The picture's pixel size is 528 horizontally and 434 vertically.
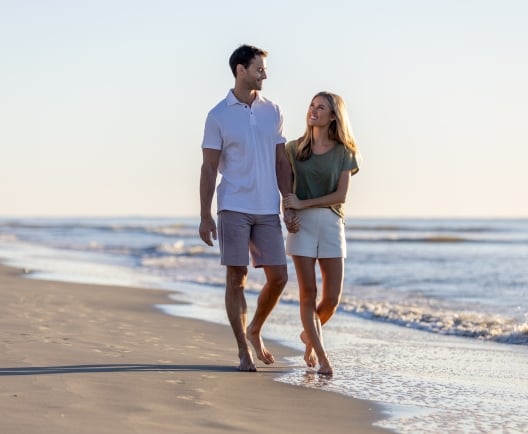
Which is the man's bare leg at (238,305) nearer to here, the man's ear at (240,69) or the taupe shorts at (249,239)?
the taupe shorts at (249,239)

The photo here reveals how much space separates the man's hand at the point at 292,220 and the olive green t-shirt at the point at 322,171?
0.16 meters

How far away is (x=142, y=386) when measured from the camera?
5434 millimetres

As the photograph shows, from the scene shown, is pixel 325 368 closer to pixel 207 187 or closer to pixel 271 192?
pixel 271 192

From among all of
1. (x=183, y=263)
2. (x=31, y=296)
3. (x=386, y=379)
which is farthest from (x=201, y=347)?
(x=183, y=263)

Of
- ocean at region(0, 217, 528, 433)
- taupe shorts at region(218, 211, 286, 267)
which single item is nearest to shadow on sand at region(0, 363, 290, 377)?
ocean at region(0, 217, 528, 433)

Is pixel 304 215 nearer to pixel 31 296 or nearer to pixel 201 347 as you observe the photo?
pixel 201 347

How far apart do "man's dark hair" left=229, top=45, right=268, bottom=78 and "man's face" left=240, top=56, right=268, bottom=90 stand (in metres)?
0.02

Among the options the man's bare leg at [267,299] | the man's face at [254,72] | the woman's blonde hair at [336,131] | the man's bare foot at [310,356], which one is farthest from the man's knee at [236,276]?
the man's face at [254,72]

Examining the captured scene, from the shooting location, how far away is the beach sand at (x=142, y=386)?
180 inches

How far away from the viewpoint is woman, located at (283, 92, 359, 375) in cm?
632

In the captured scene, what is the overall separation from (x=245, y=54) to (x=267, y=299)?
1.57 meters

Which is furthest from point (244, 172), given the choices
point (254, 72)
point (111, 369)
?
point (111, 369)

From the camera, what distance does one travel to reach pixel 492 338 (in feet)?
29.5

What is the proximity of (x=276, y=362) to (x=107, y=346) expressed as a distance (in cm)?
120
